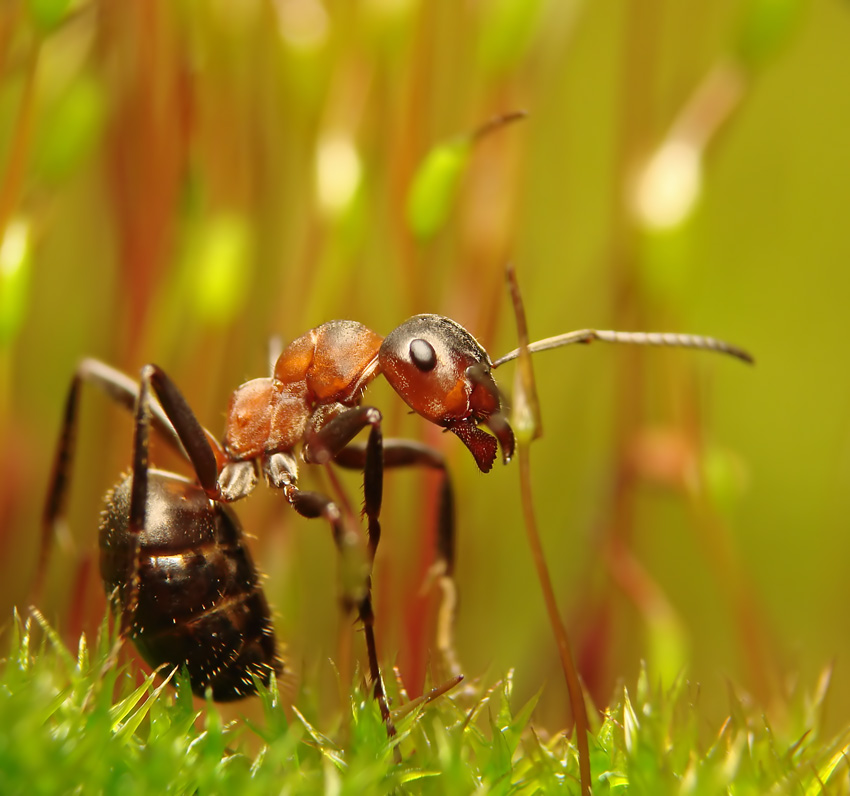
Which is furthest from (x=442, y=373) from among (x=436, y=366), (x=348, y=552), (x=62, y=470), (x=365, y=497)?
(x=62, y=470)

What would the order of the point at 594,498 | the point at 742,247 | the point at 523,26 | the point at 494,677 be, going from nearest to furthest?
the point at 494,677
the point at 523,26
the point at 594,498
the point at 742,247

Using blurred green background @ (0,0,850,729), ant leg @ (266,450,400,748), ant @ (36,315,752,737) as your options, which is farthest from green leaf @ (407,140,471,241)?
ant leg @ (266,450,400,748)

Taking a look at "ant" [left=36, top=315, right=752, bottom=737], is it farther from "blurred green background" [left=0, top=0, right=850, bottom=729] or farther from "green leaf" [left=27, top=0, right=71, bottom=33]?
"green leaf" [left=27, top=0, right=71, bottom=33]

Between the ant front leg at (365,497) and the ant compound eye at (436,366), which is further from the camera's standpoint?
the ant compound eye at (436,366)

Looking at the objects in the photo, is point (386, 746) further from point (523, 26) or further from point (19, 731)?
point (523, 26)

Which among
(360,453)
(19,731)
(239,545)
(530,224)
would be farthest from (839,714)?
(19,731)

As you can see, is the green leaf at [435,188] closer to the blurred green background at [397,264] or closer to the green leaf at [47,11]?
the blurred green background at [397,264]

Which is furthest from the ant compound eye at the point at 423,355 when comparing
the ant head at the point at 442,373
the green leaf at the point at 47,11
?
the green leaf at the point at 47,11
